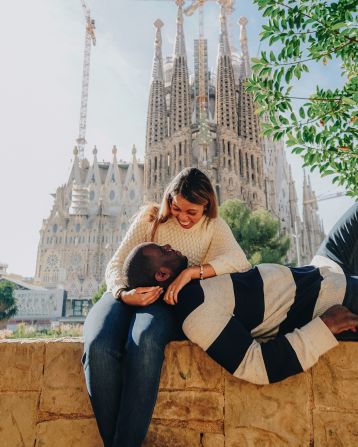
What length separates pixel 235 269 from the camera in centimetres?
194

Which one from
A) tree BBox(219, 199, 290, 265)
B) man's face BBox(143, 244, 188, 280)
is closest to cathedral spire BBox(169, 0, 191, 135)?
tree BBox(219, 199, 290, 265)

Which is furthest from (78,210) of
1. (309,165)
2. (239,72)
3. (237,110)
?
(309,165)

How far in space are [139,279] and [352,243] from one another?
47.6 inches

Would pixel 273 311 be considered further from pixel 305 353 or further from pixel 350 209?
pixel 350 209

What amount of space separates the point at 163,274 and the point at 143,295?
0.14 m

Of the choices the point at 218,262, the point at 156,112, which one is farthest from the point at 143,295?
the point at 156,112

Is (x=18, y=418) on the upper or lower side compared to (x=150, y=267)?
lower

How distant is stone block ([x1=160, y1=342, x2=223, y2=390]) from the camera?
1.77 m

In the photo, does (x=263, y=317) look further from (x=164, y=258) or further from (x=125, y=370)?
(x=125, y=370)

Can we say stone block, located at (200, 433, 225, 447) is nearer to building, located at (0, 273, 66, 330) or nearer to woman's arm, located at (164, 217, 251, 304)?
woman's arm, located at (164, 217, 251, 304)

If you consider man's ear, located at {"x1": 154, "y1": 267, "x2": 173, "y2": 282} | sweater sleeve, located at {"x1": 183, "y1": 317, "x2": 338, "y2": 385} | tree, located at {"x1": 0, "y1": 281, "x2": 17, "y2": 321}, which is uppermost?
tree, located at {"x1": 0, "y1": 281, "x2": 17, "y2": 321}

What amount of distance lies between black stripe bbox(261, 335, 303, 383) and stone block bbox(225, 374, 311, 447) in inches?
7.4

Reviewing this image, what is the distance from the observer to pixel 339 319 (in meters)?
1.59

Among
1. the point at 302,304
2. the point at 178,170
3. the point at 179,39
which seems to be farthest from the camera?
the point at 179,39
